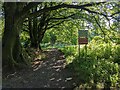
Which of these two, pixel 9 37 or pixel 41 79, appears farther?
pixel 9 37

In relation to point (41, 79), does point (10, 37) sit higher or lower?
higher

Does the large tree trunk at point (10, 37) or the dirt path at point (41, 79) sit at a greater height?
the large tree trunk at point (10, 37)

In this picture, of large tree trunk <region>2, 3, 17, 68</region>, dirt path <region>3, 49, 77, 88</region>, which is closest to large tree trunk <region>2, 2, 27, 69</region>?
large tree trunk <region>2, 3, 17, 68</region>

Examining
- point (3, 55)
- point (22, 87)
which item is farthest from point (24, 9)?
point (22, 87)

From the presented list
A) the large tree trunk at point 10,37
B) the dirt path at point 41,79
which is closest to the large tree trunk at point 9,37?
the large tree trunk at point 10,37

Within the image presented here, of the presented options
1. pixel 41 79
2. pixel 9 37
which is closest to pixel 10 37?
pixel 9 37

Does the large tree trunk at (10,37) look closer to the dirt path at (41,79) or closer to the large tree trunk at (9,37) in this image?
the large tree trunk at (9,37)

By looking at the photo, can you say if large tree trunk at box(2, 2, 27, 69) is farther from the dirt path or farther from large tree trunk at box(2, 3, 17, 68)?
the dirt path

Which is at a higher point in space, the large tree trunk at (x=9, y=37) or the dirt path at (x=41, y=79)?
the large tree trunk at (x=9, y=37)

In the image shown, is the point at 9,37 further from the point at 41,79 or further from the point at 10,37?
the point at 41,79

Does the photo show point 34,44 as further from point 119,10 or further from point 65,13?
point 119,10

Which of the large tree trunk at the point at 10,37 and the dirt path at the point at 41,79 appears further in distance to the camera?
the large tree trunk at the point at 10,37

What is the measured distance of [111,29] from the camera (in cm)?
1462

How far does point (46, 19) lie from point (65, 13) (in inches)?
153
